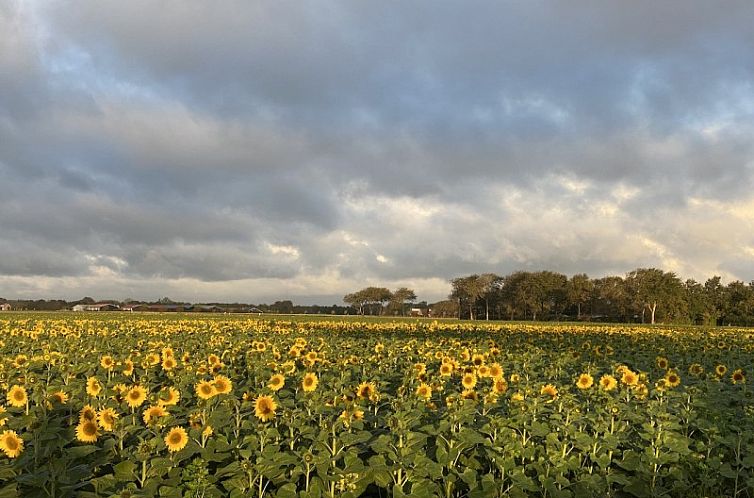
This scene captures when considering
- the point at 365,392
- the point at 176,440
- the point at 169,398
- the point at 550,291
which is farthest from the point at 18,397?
the point at 550,291

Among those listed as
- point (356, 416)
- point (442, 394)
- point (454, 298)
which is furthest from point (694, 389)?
point (454, 298)

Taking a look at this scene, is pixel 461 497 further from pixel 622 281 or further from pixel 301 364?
pixel 622 281

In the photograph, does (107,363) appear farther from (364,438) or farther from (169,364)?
(364,438)

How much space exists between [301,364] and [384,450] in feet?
19.1

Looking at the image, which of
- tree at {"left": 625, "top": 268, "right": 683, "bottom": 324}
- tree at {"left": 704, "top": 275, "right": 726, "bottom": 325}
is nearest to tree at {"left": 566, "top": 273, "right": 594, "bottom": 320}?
tree at {"left": 625, "top": 268, "right": 683, "bottom": 324}

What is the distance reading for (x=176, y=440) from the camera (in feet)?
17.5

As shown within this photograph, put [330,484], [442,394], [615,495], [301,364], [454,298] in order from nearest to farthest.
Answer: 1. [330,484]
2. [615,495]
3. [442,394]
4. [301,364]
5. [454,298]

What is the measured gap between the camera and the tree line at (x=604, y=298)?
10719cm

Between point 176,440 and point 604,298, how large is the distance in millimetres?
129947

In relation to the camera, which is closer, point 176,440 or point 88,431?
point 176,440

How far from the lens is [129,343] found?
15352 millimetres

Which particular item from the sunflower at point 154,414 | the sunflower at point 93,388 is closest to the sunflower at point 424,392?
the sunflower at point 154,414

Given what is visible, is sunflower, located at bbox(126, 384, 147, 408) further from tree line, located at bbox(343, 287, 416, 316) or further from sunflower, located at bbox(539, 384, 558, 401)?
tree line, located at bbox(343, 287, 416, 316)

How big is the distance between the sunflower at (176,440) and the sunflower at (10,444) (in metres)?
1.61
